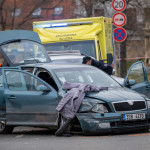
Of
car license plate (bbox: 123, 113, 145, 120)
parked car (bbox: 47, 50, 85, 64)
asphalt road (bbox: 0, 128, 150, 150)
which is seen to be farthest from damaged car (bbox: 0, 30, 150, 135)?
parked car (bbox: 47, 50, 85, 64)

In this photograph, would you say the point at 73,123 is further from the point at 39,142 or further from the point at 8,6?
the point at 8,6

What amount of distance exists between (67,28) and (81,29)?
501 millimetres

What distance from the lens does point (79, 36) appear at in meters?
19.2

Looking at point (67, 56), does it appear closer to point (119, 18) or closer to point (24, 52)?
point (24, 52)

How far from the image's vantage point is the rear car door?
10.7m

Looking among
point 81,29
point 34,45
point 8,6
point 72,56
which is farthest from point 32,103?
point 8,6

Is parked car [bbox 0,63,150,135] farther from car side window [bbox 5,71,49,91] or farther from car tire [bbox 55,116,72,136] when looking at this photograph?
car tire [bbox 55,116,72,136]

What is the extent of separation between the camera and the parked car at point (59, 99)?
10195 mm

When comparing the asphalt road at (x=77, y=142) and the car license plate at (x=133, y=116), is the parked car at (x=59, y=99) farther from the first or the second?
the asphalt road at (x=77, y=142)

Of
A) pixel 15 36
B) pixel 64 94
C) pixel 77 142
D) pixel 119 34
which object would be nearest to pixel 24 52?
pixel 15 36

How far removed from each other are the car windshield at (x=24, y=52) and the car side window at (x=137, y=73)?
2929mm

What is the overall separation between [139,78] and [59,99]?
2.92 m

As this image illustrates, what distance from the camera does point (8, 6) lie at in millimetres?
28875

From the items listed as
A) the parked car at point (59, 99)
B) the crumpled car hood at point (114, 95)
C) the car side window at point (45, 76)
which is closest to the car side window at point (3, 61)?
the parked car at point (59, 99)
